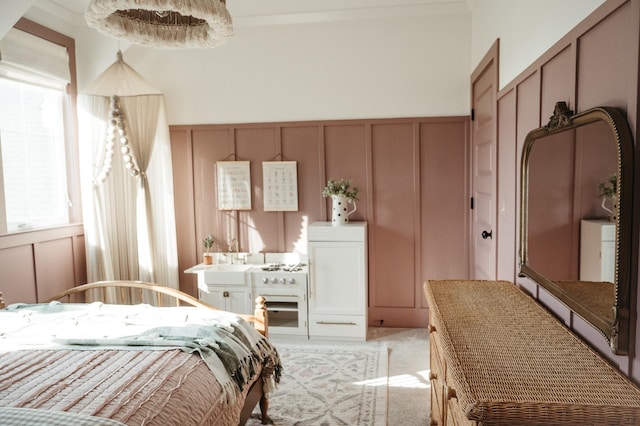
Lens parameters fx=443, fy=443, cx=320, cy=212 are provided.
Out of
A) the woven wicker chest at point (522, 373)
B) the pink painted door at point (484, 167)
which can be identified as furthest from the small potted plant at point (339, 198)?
the woven wicker chest at point (522, 373)

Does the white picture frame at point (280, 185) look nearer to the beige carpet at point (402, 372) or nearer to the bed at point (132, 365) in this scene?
the beige carpet at point (402, 372)

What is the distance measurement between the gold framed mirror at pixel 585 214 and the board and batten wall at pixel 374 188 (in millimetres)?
2076

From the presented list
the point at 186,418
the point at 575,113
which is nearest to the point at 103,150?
the point at 186,418

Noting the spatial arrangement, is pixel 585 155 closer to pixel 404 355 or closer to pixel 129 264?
pixel 404 355

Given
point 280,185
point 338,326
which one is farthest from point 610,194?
point 280,185

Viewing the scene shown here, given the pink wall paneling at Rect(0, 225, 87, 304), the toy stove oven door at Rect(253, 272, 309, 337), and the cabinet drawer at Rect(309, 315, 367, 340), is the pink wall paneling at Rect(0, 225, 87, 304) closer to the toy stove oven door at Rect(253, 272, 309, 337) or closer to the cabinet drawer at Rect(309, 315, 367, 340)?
the toy stove oven door at Rect(253, 272, 309, 337)

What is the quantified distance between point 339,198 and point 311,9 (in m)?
1.79

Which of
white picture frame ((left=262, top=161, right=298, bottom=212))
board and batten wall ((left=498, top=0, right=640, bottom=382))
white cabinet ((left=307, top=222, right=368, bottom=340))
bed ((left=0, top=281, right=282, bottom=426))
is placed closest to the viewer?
board and batten wall ((left=498, top=0, right=640, bottom=382))

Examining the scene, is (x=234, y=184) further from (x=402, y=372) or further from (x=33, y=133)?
(x=402, y=372)

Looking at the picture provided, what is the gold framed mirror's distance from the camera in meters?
1.29

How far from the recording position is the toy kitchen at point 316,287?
156 inches

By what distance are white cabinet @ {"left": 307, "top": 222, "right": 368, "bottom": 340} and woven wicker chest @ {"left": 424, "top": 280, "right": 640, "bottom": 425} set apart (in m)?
1.96

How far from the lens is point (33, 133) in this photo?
3785 millimetres

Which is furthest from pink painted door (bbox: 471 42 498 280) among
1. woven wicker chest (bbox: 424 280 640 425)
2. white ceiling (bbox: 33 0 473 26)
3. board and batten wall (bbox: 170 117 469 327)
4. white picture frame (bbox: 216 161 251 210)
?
white picture frame (bbox: 216 161 251 210)
